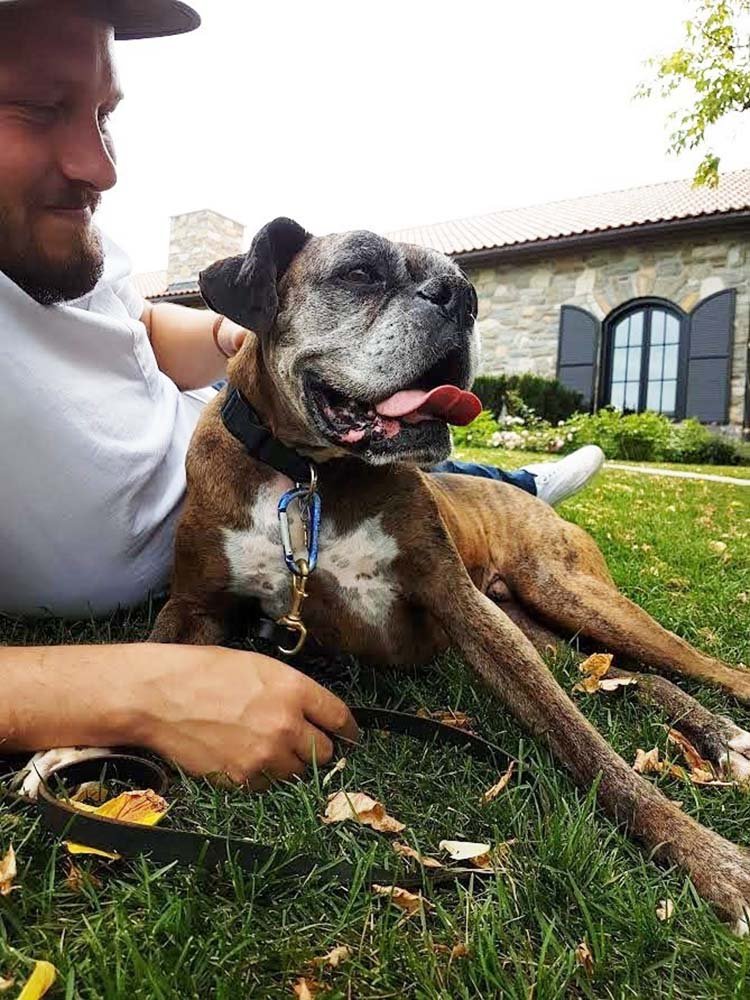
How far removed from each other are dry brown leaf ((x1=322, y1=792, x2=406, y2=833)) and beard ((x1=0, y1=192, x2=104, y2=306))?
1551 millimetres

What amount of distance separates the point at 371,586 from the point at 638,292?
16168mm

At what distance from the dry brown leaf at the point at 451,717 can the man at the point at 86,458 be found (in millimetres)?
415

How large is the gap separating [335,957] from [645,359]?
685 inches

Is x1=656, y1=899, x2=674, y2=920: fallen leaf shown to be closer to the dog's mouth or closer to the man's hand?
the man's hand

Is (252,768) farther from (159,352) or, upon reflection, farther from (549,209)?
(549,209)

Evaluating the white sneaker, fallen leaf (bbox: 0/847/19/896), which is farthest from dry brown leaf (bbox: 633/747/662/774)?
the white sneaker

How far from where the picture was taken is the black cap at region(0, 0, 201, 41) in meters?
2.24

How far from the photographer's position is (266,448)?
239 cm

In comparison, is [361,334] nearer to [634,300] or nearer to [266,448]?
[266,448]

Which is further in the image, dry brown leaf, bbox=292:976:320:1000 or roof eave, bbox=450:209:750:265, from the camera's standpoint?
roof eave, bbox=450:209:750:265

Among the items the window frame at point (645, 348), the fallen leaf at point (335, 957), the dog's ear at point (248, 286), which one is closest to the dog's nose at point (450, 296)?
the dog's ear at point (248, 286)

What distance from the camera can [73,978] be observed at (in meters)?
1.18

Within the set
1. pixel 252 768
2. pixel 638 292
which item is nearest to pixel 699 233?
pixel 638 292

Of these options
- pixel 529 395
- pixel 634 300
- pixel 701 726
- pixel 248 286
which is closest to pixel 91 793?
pixel 248 286
